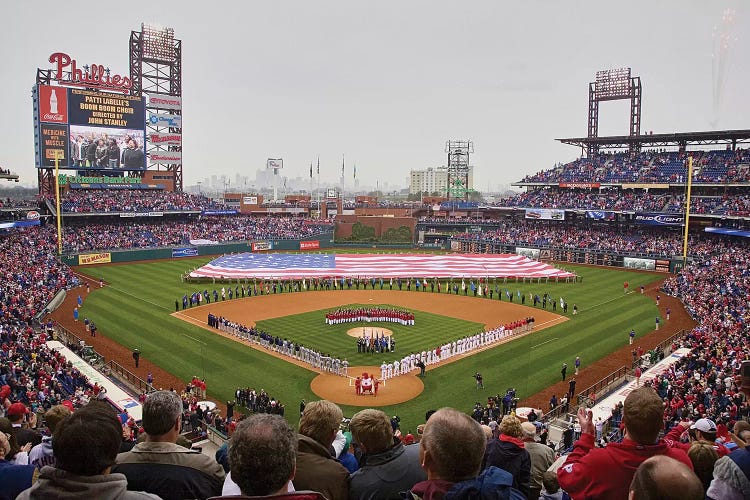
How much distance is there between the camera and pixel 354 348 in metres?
28.5

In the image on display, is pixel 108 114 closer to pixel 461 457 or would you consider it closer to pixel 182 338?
pixel 182 338

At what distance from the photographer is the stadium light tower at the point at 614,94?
74.6 m

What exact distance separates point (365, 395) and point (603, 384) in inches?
403

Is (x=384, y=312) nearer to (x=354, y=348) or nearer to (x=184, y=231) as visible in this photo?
(x=354, y=348)

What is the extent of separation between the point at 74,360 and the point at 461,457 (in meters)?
26.1

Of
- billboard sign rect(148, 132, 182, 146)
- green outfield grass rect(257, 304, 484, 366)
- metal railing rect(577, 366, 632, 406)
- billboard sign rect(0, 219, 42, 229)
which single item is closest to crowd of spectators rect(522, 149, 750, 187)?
green outfield grass rect(257, 304, 484, 366)

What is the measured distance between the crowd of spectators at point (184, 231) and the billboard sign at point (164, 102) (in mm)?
15575

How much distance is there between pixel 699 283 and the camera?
41656 millimetres

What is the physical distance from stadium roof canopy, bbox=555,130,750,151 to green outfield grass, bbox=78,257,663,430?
2730 cm

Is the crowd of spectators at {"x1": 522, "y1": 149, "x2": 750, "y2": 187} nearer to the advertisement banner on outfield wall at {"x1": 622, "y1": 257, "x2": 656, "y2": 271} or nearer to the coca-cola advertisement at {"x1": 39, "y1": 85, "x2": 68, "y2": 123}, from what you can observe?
the advertisement banner on outfield wall at {"x1": 622, "y1": 257, "x2": 656, "y2": 271}

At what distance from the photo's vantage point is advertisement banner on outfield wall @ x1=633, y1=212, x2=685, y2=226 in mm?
58156

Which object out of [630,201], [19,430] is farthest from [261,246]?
[19,430]

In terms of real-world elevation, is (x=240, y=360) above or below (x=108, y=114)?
below

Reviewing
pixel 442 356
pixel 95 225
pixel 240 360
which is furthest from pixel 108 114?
pixel 442 356
